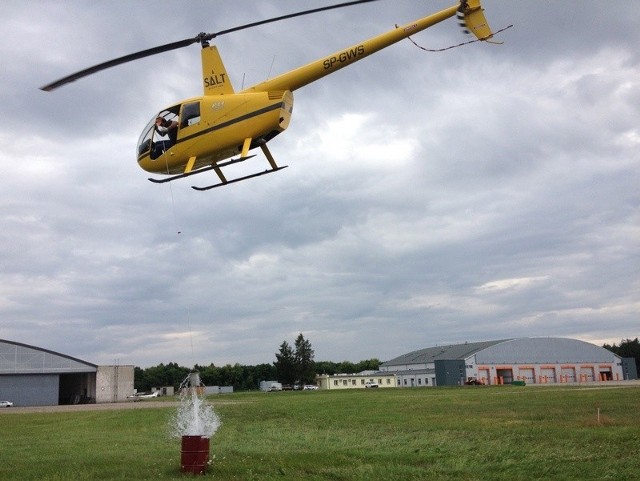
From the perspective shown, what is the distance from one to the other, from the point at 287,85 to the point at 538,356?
95153 mm

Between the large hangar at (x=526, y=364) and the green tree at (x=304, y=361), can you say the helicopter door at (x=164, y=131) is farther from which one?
the green tree at (x=304, y=361)

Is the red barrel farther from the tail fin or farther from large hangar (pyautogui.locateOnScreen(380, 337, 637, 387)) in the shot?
large hangar (pyautogui.locateOnScreen(380, 337, 637, 387))

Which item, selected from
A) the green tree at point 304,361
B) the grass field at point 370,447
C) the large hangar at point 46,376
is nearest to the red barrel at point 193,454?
the grass field at point 370,447

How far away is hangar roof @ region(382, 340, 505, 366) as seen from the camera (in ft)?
347

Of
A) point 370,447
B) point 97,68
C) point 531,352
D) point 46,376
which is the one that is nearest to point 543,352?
point 531,352

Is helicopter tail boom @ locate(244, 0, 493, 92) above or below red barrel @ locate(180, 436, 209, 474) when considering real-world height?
above

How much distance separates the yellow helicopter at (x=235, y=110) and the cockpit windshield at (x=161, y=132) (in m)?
0.03

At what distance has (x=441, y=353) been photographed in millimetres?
114812

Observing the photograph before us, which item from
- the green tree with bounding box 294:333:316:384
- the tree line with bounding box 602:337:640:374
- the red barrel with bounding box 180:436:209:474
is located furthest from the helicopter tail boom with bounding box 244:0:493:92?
the tree line with bounding box 602:337:640:374

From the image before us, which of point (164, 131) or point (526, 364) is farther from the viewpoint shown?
point (526, 364)

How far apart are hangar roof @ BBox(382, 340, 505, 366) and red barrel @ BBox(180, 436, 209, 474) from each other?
88.7 meters

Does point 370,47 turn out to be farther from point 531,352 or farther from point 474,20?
point 531,352

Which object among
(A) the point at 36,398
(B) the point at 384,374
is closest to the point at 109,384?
(A) the point at 36,398

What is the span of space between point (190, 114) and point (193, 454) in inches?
376
